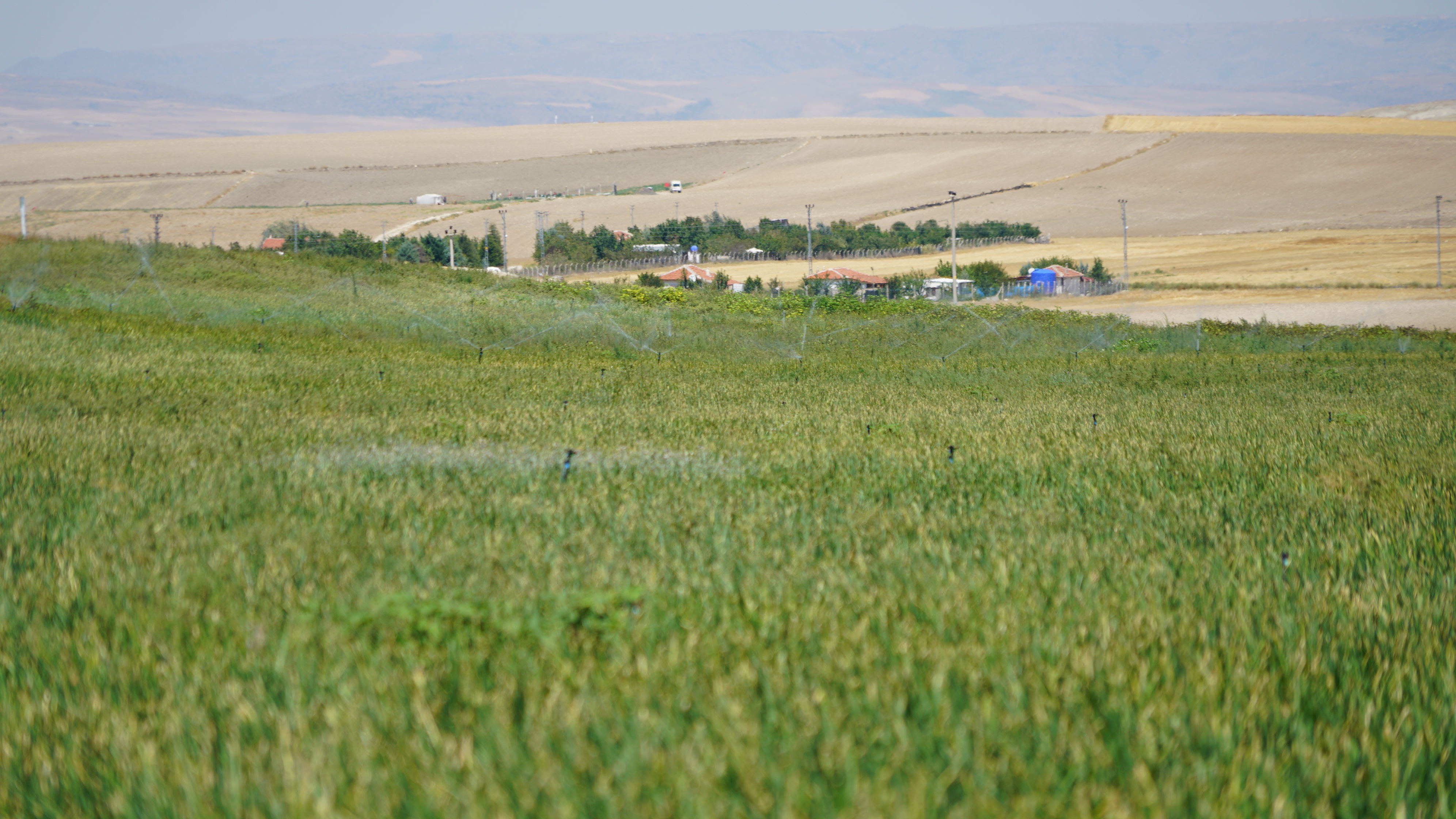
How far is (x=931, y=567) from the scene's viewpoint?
5832 mm

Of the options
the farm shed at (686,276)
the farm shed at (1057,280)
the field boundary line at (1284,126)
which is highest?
the field boundary line at (1284,126)

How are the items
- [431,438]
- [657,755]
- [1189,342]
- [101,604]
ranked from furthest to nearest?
1. [1189,342]
2. [431,438]
3. [101,604]
4. [657,755]

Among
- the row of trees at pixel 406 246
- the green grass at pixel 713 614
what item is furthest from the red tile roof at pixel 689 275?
the green grass at pixel 713 614

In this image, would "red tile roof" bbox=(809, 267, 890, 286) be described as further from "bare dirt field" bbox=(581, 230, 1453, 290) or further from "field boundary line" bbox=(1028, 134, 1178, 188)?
"field boundary line" bbox=(1028, 134, 1178, 188)

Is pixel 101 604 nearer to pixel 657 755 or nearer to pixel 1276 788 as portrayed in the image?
pixel 657 755

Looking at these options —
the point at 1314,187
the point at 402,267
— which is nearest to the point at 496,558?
the point at 402,267

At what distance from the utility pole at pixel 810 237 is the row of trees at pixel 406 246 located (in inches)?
882

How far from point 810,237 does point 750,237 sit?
81.6ft

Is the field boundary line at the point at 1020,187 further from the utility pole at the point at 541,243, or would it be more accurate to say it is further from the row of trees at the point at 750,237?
the utility pole at the point at 541,243

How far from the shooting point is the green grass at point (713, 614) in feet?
10.7

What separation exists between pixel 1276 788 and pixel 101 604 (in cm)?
490

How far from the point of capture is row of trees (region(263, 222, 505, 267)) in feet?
228

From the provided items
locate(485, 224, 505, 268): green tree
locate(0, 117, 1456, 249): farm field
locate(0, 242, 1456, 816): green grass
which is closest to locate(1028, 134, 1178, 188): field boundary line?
locate(0, 117, 1456, 249): farm field

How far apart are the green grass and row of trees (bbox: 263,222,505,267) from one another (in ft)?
187
